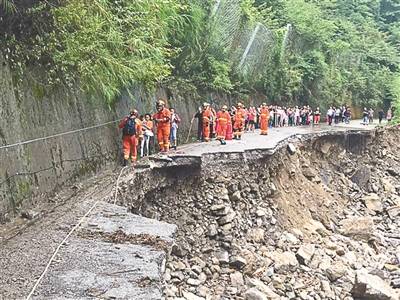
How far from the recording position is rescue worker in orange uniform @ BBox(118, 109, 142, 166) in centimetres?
1376

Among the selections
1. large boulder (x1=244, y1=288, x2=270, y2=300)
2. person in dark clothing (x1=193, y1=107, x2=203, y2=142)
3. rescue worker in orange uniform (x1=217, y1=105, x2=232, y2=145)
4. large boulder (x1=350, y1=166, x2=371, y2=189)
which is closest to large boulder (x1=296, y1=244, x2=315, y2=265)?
large boulder (x1=244, y1=288, x2=270, y2=300)

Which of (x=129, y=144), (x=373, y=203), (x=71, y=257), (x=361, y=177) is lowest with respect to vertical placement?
(x=373, y=203)

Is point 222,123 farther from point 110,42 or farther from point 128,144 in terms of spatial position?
point 110,42

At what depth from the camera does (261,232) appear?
1470 centimetres

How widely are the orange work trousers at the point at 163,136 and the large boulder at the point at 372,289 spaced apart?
6.20 m

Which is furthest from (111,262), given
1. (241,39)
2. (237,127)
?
(241,39)

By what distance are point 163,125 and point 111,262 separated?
9.05 metres

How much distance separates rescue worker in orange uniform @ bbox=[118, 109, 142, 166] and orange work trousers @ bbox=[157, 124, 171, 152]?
5.16 feet

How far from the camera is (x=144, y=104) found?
57.7 feet

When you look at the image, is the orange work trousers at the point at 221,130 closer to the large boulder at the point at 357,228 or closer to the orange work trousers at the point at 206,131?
the orange work trousers at the point at 206,131

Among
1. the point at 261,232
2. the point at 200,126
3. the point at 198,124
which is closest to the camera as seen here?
the point at 261,232

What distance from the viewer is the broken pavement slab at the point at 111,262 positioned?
19.9 feet

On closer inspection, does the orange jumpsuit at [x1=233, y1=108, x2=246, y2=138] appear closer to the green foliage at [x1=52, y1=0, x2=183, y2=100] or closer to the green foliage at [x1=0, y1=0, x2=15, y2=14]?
the green foliage at [x1=52, y1=0, x2=183, y2=100]

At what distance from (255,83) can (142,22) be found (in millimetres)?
18966
